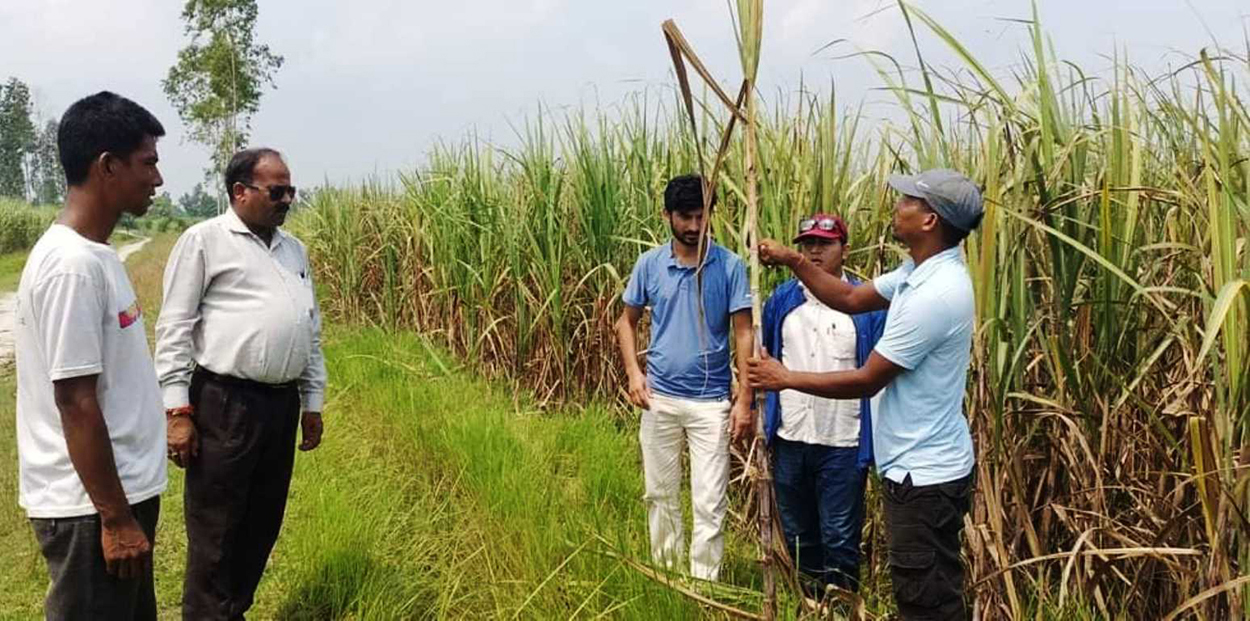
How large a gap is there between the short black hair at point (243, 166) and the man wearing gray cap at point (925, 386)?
1.71m

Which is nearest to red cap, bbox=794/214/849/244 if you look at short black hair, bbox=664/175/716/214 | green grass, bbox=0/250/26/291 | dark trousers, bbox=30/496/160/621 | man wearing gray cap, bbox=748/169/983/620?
short black hair, bbox=664/175/716/214

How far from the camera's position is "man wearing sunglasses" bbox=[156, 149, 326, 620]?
2609mm

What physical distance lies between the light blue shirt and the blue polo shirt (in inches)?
35.8

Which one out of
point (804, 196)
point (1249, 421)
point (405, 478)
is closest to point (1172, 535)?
point (1249, 421)

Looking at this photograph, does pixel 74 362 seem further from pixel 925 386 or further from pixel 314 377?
pixel 925 386

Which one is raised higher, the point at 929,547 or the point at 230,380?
the point at 230,380

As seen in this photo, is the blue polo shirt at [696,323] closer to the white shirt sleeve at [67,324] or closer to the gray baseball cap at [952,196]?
the gray baseball cap at [952,196]

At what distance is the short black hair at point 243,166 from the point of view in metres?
2.72

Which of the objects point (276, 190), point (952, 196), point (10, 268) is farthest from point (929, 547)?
point (10, 268)

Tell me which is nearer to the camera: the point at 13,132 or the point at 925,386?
the point at 925,386

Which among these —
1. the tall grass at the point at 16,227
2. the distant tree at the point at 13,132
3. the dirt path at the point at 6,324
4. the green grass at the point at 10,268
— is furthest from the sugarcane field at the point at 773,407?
the distant tree at the point at 13,132

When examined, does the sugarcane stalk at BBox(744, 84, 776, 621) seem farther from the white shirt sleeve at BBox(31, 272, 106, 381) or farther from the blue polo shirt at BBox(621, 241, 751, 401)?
the white shirt sleeve at BBox(31, 272, 106, 381)

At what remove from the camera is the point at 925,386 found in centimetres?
224

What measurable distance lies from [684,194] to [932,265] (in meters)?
1.07
